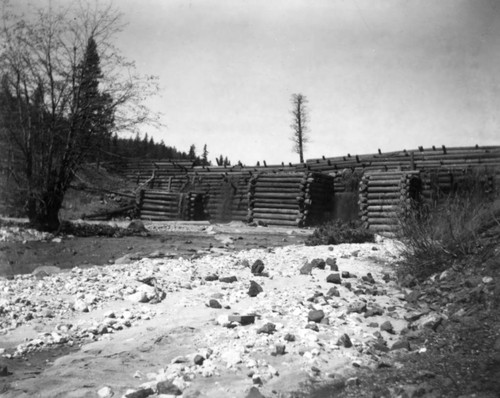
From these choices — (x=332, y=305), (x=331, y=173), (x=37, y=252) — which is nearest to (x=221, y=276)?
(x=332, y=305)

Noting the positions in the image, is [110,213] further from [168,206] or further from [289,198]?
[289,198]

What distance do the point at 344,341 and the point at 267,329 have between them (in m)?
0.73

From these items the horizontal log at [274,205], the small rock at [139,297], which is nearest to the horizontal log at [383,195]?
the horizontal log at [274,205]

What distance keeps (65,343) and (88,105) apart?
37.4ft

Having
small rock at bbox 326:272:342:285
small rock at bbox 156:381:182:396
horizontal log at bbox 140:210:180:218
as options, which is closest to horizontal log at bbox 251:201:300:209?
horizontal log at bbox 140:210:180:218

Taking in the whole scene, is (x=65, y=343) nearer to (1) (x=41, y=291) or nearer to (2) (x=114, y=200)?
(1) (x=41, y=291)

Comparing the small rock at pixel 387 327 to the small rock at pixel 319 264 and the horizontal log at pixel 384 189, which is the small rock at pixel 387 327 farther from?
the horizontal log at pixel 384 189

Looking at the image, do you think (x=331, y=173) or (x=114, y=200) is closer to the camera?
(x=331, y=173)

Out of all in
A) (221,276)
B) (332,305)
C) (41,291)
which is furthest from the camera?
(221,276)

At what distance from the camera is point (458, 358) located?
3.31 meters

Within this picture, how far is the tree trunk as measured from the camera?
13.8 meters

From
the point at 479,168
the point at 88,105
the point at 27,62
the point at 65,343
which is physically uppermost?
the point at 27,62

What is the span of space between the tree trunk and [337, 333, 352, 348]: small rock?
1240cm

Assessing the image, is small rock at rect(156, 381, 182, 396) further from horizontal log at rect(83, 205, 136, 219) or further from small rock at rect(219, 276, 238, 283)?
horizontal log at rect(83, 205, 136, 219)
